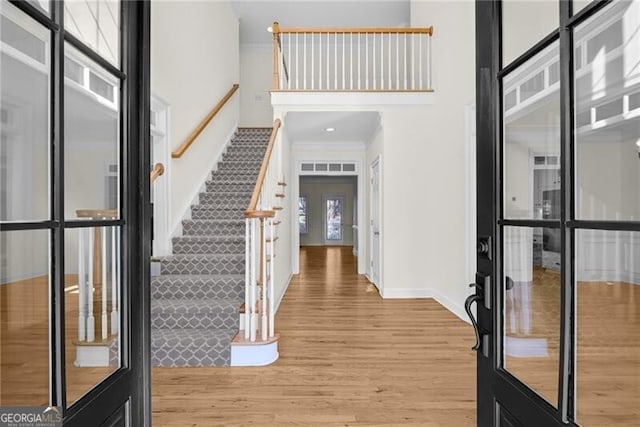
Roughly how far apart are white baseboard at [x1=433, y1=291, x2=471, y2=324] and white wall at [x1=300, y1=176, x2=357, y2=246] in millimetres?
9620

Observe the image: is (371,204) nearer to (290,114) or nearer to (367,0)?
(290,114)

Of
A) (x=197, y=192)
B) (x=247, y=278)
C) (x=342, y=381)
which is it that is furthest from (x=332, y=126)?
(x=342, y=381)

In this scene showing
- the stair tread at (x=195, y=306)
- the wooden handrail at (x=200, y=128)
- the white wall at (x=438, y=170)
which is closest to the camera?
the stair tread at (x=195, y=306)

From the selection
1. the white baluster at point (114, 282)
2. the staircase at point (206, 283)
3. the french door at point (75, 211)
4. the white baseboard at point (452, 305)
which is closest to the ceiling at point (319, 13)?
the staircase at point (206, 283)

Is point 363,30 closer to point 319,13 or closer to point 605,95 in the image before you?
point 319,13

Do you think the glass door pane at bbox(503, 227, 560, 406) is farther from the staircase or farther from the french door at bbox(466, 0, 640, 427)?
the staircase

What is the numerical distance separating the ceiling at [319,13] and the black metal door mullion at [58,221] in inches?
271

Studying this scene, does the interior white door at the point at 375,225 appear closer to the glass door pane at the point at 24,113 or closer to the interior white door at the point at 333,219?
the glass door pane at the point at 24,113

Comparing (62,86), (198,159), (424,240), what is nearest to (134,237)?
(62,86)

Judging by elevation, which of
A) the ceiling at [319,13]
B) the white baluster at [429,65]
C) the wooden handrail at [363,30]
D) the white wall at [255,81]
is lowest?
the white baluster at [429,65]

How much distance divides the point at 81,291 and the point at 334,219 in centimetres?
1379

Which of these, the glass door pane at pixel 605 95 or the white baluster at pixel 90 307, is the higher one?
the glass door pane at pixel 605 95

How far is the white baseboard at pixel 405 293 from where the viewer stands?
514 cm

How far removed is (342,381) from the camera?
2572 mm
